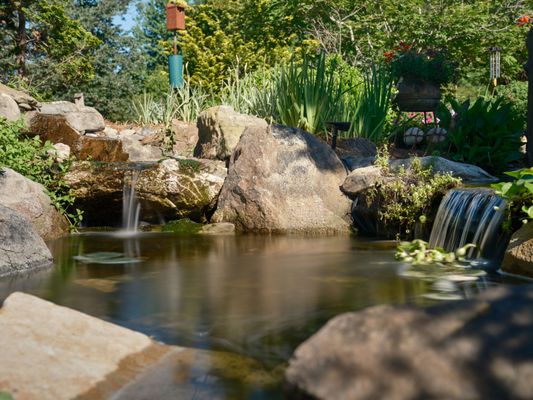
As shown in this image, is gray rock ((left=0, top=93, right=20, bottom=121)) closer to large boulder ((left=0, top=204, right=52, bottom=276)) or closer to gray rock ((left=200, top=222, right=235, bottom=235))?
gray rock ((left=200, top=222, right=235, bottom=235))

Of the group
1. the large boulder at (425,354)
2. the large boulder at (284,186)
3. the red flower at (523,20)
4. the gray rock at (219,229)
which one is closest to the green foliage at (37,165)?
the gray rock at (219,229)

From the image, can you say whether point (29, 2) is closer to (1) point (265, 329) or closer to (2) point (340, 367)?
(1) point (265, 329)

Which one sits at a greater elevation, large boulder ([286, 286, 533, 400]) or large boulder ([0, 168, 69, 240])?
large boulder ([0, 168, 69, 240])

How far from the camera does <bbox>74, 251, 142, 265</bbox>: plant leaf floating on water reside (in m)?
7.25

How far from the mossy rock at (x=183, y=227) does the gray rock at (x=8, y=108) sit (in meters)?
3.19

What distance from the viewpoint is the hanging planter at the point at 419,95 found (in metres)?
13.1

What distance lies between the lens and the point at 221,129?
11781 mm

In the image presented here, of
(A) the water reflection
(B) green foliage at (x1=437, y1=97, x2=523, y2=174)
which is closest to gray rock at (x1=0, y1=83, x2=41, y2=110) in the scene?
(A) the water reflection

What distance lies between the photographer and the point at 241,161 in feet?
33.9

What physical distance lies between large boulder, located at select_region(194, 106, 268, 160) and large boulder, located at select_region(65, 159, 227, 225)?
1.02 metres

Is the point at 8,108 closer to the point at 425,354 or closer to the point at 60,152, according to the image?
the point at 60,152

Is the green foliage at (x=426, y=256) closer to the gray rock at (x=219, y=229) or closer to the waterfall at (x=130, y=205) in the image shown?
the gray rock at (x=219, y=229)

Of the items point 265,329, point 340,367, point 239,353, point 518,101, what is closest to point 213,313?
point 265,329

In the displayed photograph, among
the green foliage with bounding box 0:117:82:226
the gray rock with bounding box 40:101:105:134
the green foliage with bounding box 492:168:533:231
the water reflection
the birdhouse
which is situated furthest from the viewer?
the birdhouse
